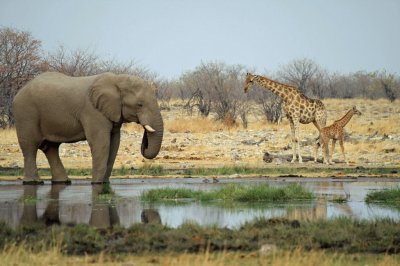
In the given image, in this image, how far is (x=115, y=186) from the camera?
21062mm

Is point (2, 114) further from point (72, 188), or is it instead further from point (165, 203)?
point (165, 203)

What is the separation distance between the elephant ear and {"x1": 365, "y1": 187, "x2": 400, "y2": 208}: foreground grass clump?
21.4 ft

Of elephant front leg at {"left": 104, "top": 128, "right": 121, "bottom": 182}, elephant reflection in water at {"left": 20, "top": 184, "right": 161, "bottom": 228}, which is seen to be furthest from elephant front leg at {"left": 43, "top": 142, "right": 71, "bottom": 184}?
elephant reflection in water at {"left": 20, "top": 184, "right": 161, "bottom": 228}

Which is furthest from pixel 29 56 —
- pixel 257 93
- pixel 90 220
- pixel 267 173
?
pixel 90 220

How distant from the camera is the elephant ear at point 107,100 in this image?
21359 millimetres

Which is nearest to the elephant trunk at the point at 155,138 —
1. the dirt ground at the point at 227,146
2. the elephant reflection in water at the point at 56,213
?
the elephant reflection in water at the point at 56,213

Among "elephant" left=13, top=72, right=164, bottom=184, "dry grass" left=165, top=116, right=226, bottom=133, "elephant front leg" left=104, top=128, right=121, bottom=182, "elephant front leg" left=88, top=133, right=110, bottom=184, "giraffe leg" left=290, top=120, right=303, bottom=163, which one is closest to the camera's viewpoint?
"elephant front leg" left=88, top=133, right=110, bottom=184

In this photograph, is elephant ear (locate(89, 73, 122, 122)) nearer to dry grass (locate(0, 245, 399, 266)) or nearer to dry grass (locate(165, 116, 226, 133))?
dry grass (locate(0, 245, 399, 266))

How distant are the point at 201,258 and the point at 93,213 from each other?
506 cm

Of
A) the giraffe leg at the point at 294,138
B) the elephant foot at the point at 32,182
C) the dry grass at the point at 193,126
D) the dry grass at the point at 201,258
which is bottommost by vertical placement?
the dry grass at the point at 201,258

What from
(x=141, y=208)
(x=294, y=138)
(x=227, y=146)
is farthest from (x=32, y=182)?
(x=227, y=146)

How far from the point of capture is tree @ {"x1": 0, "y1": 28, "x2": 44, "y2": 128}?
44.1 meters

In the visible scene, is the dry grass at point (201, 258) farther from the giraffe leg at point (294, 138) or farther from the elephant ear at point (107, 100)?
the giraffe leg at point (294, 138)

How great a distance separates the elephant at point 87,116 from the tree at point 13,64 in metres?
20.4
